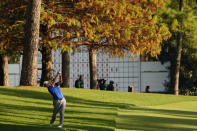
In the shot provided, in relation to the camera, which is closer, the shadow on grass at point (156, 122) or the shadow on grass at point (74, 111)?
the shadow on grass at point (74, 111)

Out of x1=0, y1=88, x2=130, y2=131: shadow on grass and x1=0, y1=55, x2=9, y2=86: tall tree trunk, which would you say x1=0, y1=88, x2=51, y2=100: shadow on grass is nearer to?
x1=0, y1=88, x2=130, y2=131: shadow on grass

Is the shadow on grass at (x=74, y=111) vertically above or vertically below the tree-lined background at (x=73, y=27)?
below

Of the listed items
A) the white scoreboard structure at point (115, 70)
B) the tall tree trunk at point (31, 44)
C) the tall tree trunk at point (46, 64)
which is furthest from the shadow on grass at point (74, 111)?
the white scoreboard structure at point (115, 70)

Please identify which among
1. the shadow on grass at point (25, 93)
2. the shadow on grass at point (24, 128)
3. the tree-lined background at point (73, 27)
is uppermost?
the tree-lined background at point (73, 27)

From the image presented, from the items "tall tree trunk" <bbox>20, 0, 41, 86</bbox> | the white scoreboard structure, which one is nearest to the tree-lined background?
"tall tree trunk" <bbox>20, 0, 41, 86</bbox>

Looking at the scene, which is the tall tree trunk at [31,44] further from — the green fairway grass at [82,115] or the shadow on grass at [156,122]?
the shadow on grass at [156,122]

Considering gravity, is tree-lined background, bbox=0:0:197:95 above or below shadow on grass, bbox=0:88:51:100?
above

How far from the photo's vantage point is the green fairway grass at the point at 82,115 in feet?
41.4

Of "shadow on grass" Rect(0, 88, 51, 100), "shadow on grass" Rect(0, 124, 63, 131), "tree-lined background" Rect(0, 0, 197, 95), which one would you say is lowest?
"shadow on grass" Rect(0, 124, 63, 131)

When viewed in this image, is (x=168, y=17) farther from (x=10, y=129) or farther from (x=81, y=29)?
(x=10, y=129)

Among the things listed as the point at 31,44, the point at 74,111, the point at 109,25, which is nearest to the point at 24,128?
the point at 74,111

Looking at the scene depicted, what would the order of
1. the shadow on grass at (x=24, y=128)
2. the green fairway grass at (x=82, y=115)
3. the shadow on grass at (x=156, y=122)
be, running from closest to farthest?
the shadow on grass at (x=24, y=128), the green fairway grass at (x=82, y=115), the shadow on grass at (x=156, y=122)

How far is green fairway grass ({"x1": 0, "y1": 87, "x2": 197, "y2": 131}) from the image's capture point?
1262 cm

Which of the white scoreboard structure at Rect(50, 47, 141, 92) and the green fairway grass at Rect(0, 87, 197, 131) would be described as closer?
the green fairway grass at Rect(0, 87, 197, 131)
